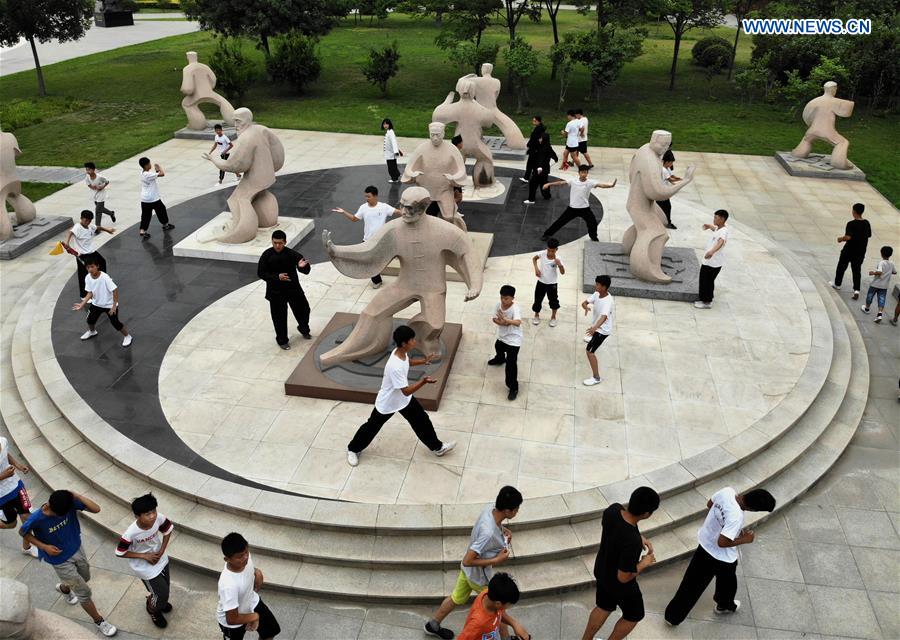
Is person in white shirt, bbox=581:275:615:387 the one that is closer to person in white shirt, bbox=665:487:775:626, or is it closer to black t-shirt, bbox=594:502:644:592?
person in white shirt, bbox=665:487:775:626

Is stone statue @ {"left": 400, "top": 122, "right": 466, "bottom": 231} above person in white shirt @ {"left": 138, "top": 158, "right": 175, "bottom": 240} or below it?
above

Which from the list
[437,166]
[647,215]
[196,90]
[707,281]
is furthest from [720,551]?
[196,90]

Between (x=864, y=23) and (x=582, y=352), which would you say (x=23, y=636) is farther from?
(x=864, y=23)

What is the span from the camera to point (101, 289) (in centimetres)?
891

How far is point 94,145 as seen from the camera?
19438 mm

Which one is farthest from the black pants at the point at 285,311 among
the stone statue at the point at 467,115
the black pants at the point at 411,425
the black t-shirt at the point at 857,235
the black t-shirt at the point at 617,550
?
the black t-shirt at the point at 857,235

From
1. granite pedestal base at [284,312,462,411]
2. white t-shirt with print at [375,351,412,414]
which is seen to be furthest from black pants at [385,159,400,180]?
white t-shirt with print at [375,351,412,414]

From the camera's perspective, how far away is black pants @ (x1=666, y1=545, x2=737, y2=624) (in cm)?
552

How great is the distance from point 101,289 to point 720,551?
7968 mm

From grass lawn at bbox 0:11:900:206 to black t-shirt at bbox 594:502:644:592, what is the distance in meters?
15.4

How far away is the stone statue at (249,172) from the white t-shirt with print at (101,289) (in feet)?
11.0

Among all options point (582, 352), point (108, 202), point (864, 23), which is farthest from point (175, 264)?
point (864, 23)

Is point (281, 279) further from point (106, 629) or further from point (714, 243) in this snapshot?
point (714, 243)

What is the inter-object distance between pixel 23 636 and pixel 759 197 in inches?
654
